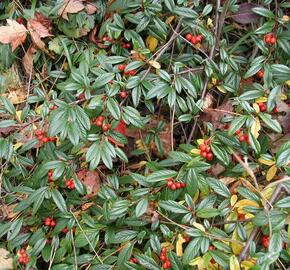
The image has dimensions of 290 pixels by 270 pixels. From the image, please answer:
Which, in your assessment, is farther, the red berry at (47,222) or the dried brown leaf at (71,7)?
the dried brown leaf at (71,7)

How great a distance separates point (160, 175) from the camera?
5.65ft

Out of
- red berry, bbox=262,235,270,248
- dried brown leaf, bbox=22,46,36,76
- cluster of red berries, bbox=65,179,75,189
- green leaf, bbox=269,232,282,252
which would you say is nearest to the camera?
green leaf, bbox=269,232,282,252

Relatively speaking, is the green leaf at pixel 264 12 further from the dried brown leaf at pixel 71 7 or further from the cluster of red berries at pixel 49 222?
the cluster of red berries at pixel 49 222

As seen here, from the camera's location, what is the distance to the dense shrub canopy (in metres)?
1.66

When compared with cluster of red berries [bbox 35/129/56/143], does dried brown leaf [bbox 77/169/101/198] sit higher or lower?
lower

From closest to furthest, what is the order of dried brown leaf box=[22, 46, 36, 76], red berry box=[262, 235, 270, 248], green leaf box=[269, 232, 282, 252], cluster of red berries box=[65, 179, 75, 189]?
green leaf box=[269, 232, 282, 252] → red berry box=[262, 235, 270, 248] → cluster of red berries box=[65, 179, 75, 189] → dried brown leaf box=[22, 46, 36, 76]

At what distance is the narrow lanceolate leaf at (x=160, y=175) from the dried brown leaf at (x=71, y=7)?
90cm

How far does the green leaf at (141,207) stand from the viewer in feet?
5.60

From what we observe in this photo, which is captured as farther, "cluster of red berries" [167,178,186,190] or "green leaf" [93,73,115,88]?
"green leaf" [93,73,115,88]

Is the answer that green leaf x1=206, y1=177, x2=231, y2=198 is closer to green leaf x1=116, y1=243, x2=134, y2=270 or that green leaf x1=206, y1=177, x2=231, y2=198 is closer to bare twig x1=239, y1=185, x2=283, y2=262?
bare twig x1=239, y1=185, x2=283, y2=262

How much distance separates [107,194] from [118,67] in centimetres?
50

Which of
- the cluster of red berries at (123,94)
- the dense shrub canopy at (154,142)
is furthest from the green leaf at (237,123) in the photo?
the cluster of red berries at (123,94)

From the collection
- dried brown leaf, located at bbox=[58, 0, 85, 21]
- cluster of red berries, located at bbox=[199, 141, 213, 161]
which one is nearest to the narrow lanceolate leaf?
cluster of red berries, located at bbox=[199, 141, 213, 161]

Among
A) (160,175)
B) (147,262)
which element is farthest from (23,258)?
(160,175)
